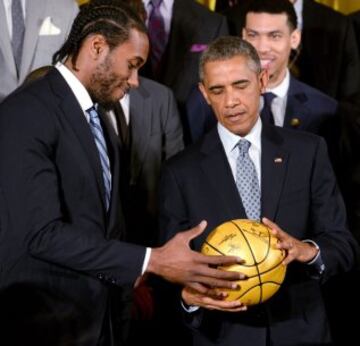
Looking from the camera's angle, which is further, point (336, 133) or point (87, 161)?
point (336, 133)

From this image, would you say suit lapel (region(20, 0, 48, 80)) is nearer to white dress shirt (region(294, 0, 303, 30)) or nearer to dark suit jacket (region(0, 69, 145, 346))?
dark suit jacket (region(0, 69, 145, 346))

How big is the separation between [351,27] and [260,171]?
68.1 inches

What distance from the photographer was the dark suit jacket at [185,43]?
403 cm

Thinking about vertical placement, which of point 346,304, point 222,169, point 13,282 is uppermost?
point 222,169

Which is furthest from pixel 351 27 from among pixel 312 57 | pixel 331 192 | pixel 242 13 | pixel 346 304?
pixel 331 192

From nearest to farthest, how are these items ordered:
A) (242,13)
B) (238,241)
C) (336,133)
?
(238,241) → (336,133) → (242,13)

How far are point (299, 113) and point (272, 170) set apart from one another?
918mm

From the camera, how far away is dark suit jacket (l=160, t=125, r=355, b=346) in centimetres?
280

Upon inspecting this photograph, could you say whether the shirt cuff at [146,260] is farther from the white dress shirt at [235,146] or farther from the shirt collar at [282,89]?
the shirt collar at [282,89]

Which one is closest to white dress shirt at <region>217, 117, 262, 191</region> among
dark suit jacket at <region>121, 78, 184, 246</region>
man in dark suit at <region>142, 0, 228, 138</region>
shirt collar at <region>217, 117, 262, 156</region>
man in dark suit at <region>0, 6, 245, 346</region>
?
shirt collar at <region>217, 117, 262, 156</region>

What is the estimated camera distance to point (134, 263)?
255 cm

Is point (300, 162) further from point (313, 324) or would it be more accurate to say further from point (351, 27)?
point (351, 27)

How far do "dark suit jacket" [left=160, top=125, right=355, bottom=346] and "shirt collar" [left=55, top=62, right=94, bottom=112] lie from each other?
383 millimetres

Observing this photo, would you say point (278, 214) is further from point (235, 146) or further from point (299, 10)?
point (299, 10)
